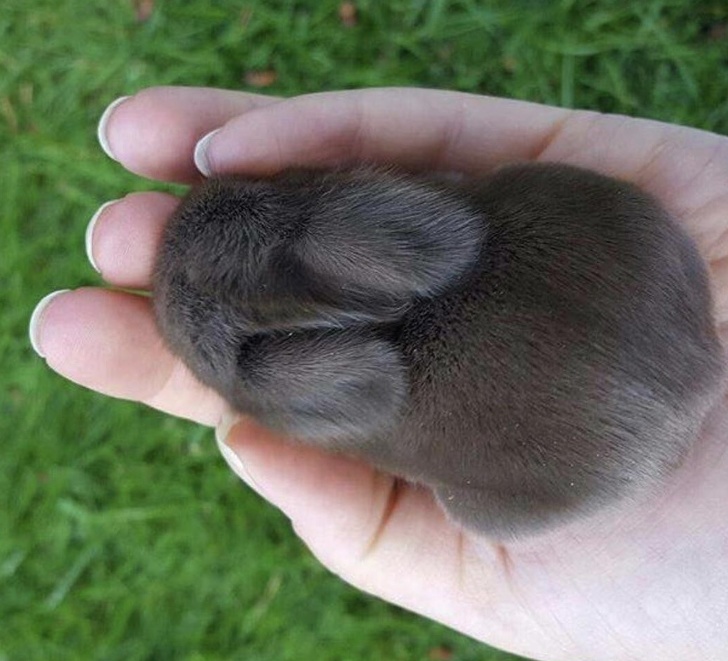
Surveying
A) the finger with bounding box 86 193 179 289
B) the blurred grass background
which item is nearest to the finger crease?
the finger with bounding box 86 193 179 289

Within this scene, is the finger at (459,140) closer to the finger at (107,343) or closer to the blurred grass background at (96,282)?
the finger at (107,343)

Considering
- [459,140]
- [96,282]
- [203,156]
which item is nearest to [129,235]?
[203,156]

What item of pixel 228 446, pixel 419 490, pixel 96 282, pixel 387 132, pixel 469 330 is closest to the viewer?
pixel 469 330

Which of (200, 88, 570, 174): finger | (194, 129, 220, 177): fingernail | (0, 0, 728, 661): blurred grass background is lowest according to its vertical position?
(0, 0, 728, 661): blurred grass background

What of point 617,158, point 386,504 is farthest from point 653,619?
point 617,158

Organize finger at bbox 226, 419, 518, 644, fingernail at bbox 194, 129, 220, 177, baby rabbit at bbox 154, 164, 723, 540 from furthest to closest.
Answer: fingernail at bbox 194, 129, 220, 177 < finger at bbox 226, 419, 518, 644 < baby rabbit at bbox 154, 164, 723, 540

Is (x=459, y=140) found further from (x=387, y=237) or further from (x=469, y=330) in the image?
(x=469, y=330)

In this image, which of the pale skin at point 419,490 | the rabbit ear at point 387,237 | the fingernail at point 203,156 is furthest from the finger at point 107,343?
the rabbit ear at point 387,237

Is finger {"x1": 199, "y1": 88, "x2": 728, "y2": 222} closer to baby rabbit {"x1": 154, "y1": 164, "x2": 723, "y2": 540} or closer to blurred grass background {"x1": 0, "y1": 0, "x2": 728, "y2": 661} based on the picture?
baby rabbit {"x1": 154, "y1": 164, "x2": 723, "y2": 540}
